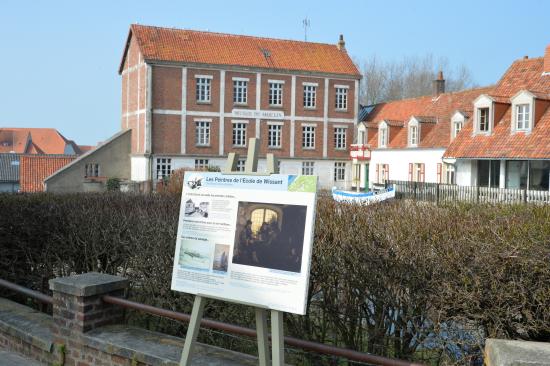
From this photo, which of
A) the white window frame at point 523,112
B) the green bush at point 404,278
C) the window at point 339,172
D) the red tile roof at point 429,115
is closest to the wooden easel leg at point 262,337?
the green bush at point 404,278

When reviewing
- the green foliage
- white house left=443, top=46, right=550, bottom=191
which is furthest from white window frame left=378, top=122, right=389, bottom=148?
the green foliage

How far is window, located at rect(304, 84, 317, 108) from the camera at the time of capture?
4588 cm

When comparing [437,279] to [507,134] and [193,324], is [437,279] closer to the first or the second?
[193,324]

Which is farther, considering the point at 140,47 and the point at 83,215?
the point at 140,47

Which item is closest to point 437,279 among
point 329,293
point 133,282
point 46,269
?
point 329,293

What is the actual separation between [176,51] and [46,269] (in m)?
34.4

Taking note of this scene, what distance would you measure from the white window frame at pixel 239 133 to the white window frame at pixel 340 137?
7614 mm

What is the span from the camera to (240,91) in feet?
145

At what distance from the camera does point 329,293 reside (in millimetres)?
6281

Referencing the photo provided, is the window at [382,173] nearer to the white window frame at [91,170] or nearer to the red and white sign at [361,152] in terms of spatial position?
the red and white sign at [361,152]

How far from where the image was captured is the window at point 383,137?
140 ft

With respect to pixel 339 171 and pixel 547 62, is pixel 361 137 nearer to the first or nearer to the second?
pixel 339 171

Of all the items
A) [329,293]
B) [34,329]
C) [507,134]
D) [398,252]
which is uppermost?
[507,134]

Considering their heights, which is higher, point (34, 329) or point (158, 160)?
point (158, 160)
